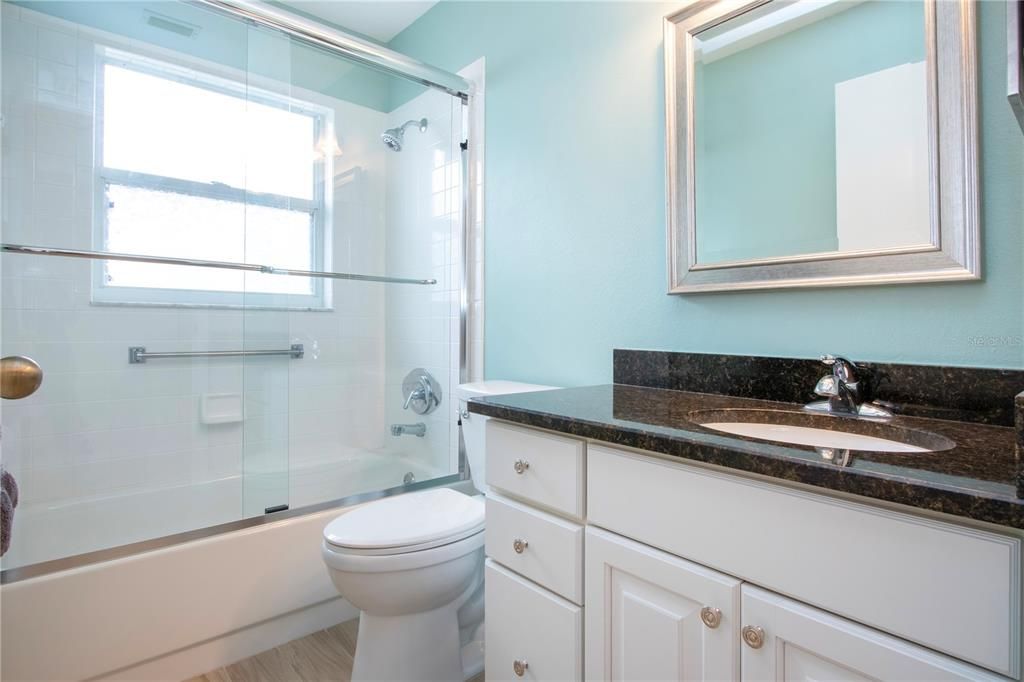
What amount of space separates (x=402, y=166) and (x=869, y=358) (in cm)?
187

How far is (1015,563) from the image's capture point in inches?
20.7

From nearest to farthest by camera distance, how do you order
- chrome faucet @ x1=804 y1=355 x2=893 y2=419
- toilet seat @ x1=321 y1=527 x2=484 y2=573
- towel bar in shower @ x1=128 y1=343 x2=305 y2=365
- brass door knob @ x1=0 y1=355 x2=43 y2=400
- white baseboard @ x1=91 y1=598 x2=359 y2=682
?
brass door knob @ x1=0 y1=355 x2=43 y2=400, chrome faucet @ x1=804 y1=355 x2=893 y2=419, toilet seat @ x1=321 y1=527 x2=484 y2=573, white baseboard @ x1=91 y1=598 x2=359 y2=682, towel bar in shower @ x1=128 y1=343 x2=305 y2=365

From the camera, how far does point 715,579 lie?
29.7 inches

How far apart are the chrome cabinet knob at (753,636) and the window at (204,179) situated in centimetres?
176

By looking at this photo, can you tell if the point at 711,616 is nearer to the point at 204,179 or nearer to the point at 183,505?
the point at 183,505

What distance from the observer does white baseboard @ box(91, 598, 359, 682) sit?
1.49 m

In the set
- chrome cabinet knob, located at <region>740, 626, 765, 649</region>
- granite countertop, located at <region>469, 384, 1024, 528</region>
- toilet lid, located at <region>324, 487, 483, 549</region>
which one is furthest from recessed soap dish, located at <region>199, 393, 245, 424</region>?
chrome cabinet knob, located at <region>740, 626, 765, 649</region>

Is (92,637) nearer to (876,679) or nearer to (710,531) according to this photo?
(710,531)

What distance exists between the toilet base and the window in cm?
116

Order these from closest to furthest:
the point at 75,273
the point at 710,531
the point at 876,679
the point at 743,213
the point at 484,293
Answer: the point at 876,679, the point at 710,531, the point at 743,213, the point at 75,273, the point at 484,293

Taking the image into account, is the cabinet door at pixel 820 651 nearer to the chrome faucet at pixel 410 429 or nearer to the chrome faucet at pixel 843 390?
the chrome faucet at pixel 843 390

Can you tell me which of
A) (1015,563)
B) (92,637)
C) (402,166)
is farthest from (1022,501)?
(402,166)

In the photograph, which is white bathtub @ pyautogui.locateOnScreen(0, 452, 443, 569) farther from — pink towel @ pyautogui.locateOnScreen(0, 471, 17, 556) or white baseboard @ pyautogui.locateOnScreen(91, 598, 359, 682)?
pink towel @ pyautogui.locateOnScreen(0, 471, 17, 556)

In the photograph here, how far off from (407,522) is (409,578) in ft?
0.50
